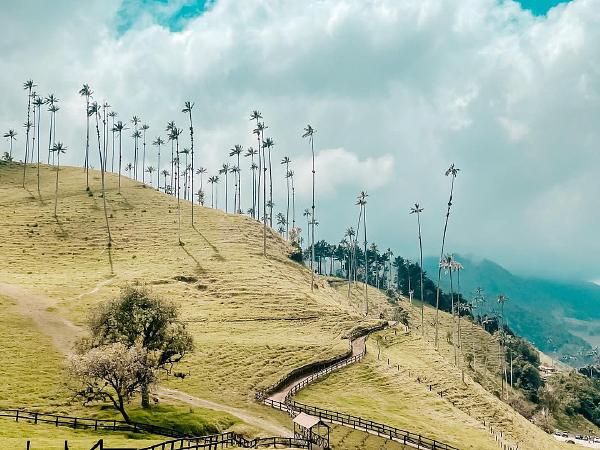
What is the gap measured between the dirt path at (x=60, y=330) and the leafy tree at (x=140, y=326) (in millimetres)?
6440

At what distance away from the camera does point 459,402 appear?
327 ft

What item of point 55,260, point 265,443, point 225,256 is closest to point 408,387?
point 265,443

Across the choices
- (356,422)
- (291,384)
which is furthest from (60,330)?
(356,422)

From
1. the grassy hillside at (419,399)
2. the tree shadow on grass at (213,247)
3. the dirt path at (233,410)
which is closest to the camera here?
the dirt path at (233,410)

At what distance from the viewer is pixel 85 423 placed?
191ft

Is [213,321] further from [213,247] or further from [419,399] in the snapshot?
[213,247]

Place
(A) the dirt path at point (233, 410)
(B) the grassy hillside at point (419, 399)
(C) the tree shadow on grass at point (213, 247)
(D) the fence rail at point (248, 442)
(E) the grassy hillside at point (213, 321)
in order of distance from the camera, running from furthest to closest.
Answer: (C) the tree shadow on grass at point (213, 247)
(B) the grassy hillside at point (419, 399)
(E) the grassy hillside at point (213, 321)
(A) the dirt path at point (233, 410)
(D) the fence rail at point (248, 442)

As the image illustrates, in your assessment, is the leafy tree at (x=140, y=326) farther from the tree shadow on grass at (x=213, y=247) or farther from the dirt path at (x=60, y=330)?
the tree shadow on grass at (x=213, y=247)

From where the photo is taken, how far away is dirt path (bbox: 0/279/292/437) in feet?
222

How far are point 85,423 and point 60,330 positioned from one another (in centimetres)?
3554

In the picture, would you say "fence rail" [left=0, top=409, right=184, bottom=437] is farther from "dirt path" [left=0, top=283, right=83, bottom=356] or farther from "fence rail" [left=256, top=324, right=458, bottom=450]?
"dirt path" [left=0, top=283, right=83, bottom=356]

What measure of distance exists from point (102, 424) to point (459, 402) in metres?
62.7

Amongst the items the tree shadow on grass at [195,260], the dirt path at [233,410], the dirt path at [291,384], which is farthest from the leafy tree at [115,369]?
the tree shadow on grass at [195,260]

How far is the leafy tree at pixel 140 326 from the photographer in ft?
224
